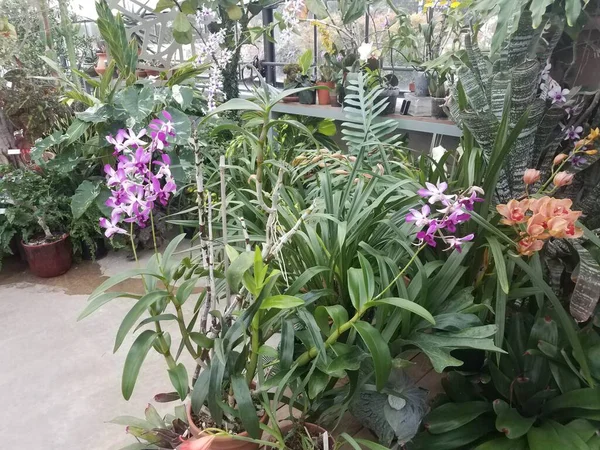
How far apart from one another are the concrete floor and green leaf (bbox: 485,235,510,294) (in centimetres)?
133

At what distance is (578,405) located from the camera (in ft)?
3.60

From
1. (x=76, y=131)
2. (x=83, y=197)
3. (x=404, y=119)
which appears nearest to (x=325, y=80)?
(x=404, y=119)

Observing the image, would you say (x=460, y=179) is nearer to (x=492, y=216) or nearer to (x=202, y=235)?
(x=492, y=216)

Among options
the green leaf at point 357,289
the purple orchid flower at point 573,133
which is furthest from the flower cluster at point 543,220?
the purple orchid flower at point 573,133

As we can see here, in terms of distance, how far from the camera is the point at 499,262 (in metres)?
1.10

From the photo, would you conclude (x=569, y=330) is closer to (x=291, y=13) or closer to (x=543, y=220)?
(x=543, y=220)

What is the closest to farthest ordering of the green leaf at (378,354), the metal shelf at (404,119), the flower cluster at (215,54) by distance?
the green leaf at (378,354), the metal shelf at (404,119), the flower cluster at (215,54)

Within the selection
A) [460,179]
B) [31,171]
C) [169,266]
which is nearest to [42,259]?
[31,171]

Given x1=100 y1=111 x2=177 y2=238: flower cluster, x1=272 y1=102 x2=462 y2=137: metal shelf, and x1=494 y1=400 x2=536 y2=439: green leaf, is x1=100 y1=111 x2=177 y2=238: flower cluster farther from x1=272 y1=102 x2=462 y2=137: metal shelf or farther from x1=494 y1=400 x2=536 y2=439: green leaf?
x1=272 y1=102 x2=462 y2=137: metal shelf

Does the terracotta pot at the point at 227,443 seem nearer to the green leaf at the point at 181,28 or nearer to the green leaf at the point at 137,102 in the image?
the green leaf at the point at 137,102

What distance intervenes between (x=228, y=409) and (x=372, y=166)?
1.21m

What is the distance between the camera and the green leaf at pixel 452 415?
1.13 m

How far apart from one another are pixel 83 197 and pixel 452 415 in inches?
96.1

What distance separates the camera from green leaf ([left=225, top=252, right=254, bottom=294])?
36.2 inches
